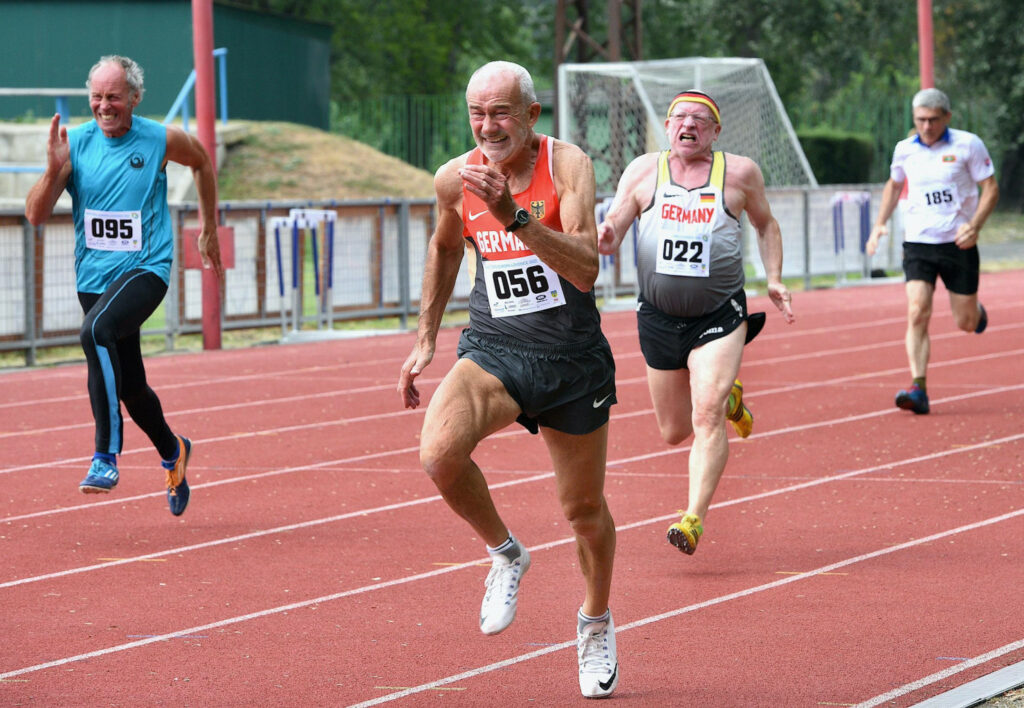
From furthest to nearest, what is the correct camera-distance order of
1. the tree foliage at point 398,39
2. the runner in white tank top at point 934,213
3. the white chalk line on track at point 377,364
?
the tree foliage at point 398,39, the white chalk line on track at point 377,364, the runner in white tank top at point 934,213

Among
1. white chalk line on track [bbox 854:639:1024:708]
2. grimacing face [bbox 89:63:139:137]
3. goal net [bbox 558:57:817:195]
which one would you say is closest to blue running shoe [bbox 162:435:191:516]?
grimacing face [bbox 89:63:139:137]

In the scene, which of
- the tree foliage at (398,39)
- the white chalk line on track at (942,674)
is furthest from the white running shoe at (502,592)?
the tree foliage at (398,39)

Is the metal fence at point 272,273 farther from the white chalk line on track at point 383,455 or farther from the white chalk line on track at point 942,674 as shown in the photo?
the white chalk line on track at point 942,674

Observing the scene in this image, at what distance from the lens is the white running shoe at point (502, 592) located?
16.2ft

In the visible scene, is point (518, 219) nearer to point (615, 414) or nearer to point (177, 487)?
point (177, 487)

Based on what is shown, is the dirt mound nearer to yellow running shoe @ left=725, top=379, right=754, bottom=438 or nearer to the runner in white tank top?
the runner in white tank top

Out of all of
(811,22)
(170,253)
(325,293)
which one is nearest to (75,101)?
(325,293)

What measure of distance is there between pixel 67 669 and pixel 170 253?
3078 mm

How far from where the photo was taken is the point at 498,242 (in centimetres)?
499

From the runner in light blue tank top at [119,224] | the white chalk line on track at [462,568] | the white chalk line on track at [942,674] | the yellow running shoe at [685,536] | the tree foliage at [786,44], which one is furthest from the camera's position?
the tree foliage at [786,44]

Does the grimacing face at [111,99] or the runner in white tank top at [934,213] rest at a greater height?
the grimacing face at [111,99]

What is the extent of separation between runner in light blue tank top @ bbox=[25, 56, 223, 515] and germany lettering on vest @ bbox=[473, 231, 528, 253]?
119 inches

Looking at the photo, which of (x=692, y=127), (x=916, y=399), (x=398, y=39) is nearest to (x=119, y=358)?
(x=692, y=127)

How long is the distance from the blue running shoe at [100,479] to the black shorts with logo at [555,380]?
2.87 metres
